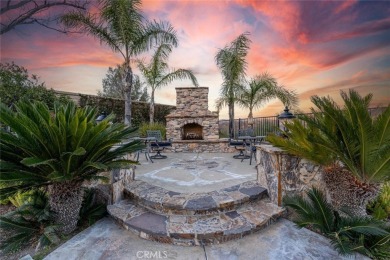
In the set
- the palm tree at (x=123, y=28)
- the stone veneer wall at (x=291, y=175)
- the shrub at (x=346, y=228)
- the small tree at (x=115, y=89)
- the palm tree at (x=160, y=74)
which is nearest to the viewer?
the shrub at (x=346, y=228)

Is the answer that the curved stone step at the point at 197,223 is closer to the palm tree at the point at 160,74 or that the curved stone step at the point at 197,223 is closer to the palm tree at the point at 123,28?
the palm tree at the point at 123,28

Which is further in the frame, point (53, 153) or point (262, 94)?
point (262, 94)

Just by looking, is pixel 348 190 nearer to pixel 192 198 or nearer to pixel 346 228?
pixel 346 228

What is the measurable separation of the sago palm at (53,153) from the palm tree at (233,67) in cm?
772

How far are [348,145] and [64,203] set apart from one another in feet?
12.4

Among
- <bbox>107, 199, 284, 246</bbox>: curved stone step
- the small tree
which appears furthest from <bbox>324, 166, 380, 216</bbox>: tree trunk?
the small tree

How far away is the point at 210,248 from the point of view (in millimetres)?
2070

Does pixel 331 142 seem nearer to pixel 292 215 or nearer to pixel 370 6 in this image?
pixel 292 215

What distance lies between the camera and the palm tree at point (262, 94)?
9117mm

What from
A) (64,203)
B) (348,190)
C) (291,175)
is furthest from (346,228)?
(64,203)

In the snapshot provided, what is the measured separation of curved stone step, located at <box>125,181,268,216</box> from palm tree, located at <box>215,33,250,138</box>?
22.8 ft

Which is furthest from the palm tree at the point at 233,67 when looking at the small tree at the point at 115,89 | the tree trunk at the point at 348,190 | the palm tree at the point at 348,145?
the small tree at the point at 115,89

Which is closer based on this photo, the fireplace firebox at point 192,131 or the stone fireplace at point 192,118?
the stone fireplace at point 192,118

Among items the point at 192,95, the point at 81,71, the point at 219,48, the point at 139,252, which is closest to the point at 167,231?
the point at 139,252
